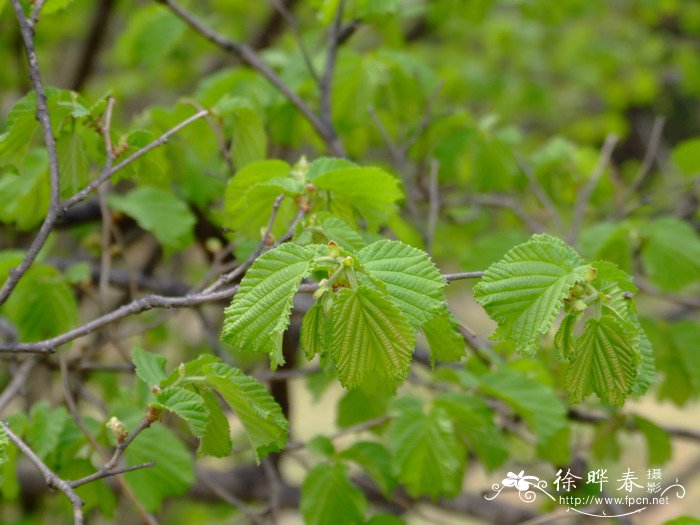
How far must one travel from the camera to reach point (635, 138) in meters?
8.91

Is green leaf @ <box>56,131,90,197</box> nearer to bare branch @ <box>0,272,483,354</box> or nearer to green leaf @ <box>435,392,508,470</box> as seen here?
bare branch @ <box>0,272,483,354</box>

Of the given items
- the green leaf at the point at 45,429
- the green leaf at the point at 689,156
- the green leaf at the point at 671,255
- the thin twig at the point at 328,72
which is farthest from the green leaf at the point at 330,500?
the green leaf at the point at 689,156

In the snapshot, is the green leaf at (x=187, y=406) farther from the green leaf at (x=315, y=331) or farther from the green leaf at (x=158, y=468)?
the green leaf at (x=158, y=468)

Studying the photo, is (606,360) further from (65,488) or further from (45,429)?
(45,429)

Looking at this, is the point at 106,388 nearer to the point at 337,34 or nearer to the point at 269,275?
the point at 337,34

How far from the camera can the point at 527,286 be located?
94 centimetres

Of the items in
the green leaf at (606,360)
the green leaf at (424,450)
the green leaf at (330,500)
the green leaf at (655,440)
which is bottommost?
the green leaf at (655,440)

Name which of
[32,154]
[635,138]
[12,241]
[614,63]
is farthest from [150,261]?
[635,138]

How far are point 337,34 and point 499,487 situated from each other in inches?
43.3

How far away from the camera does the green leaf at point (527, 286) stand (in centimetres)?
92

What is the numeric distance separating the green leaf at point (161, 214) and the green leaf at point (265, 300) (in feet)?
3.28

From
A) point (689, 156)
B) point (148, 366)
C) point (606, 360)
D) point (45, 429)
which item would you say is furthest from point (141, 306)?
point (689, 156)

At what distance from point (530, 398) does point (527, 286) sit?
0.75 metres

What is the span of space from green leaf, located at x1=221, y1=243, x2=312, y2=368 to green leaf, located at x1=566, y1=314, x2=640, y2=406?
1.19ft
